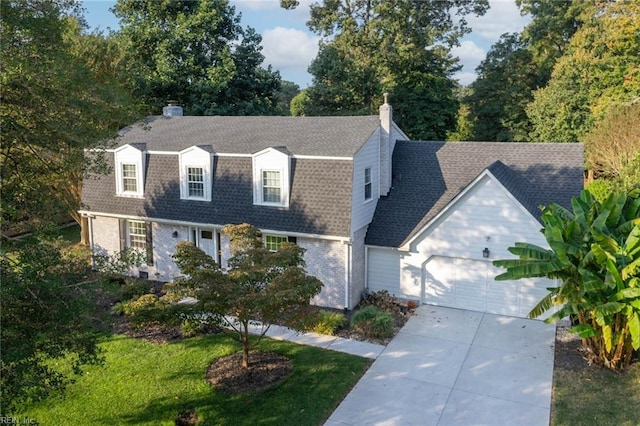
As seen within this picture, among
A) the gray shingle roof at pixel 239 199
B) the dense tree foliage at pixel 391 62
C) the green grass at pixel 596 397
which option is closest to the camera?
the green grass at pixel 596 397

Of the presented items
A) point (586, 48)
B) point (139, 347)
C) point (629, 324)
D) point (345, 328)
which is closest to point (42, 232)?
point (139, 347)

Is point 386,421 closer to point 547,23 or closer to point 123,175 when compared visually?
point 123,175

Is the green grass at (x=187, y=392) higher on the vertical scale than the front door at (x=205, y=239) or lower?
lower

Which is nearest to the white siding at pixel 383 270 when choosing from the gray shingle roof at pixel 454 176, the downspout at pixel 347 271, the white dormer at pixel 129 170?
the gray shingle roof at pixel 454 176

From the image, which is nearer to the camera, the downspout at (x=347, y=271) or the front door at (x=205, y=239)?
the downspout at (x=347, y=271)

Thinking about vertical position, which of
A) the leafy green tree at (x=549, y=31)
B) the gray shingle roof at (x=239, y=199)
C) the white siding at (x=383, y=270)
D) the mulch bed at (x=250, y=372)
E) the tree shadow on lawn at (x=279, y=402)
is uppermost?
the leafy green tree at (x=549, y=31)

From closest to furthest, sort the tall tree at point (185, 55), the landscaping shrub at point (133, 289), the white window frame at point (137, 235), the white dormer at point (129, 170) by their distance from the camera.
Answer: the landscaping shrub at point (133, 289) → the white dormer at point (129, 170) → the white window frame at point (137, 235) → the tall tree at point (185, 55)

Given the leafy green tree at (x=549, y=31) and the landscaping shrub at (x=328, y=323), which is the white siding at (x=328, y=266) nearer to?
the landscaping shrub at (x=328, y=323)

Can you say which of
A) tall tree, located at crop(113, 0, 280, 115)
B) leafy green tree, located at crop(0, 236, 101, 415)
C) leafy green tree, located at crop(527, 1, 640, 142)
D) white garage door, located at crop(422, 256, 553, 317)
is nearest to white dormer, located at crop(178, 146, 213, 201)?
white garage door, located at crop(422, 256, 553, 317)
